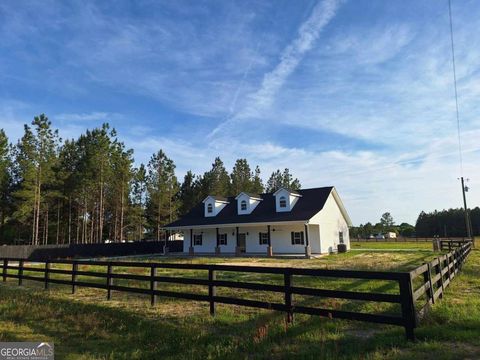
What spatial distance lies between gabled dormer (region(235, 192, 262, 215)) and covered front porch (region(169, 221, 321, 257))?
5.62 feet

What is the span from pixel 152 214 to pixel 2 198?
19.1 metres

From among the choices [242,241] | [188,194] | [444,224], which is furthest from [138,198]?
[444,224]

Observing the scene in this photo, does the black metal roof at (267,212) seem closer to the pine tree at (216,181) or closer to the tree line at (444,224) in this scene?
the pine tree at (216,181)

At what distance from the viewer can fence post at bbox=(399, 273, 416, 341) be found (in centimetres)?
565

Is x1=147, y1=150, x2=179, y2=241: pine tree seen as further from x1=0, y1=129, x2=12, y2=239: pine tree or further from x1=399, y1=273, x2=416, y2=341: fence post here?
x1=399, y1=273, x2=416, y2=341: fence post

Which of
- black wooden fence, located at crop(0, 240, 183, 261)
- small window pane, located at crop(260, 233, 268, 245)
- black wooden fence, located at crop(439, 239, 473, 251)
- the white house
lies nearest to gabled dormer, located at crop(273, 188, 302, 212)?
the white house

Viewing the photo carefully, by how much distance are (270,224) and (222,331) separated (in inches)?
958

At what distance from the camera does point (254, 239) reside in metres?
34.1

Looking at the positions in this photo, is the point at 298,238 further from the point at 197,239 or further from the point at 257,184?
the point at 257,184

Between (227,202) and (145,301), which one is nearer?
(145,301)

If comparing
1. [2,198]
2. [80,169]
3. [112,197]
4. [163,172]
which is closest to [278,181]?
[163,172]

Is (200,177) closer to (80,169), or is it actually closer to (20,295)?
(80,169)

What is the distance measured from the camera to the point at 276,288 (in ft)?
23.6

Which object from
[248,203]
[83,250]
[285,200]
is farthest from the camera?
[248,203]
